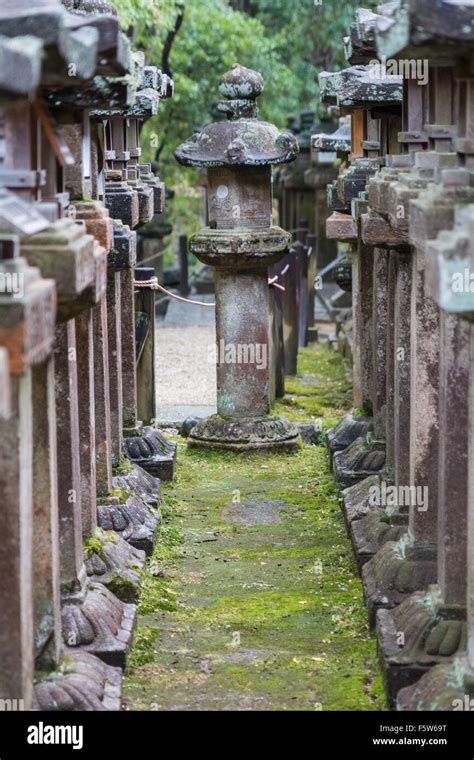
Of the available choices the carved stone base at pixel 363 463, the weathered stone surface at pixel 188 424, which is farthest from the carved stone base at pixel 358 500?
the weathered stone surface at pixel 188 424

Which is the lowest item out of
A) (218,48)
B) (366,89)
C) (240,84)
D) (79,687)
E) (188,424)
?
(188,424)

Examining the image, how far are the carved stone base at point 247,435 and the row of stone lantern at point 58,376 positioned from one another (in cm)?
397

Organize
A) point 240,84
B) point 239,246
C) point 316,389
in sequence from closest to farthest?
point 239,246, point 240,84, point 316,389

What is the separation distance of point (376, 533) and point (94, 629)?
9.20 ft

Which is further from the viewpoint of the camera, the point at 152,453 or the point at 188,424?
the point at 188,424

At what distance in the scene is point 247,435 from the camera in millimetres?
15805

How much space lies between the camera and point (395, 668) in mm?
8633

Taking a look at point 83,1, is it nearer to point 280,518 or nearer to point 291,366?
point 280,518

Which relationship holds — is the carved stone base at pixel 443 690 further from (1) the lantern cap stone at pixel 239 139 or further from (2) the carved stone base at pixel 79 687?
(1) the lantern cap stone at pixel 239 139

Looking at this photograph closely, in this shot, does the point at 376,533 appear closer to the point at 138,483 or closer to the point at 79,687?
the point at 138,483

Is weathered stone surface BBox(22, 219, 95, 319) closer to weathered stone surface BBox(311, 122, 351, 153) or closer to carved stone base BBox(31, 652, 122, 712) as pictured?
carved stone base BBox(31, 652, 122, 712)

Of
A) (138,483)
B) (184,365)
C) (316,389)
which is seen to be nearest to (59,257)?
(138,483)

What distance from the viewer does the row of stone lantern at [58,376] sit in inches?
269

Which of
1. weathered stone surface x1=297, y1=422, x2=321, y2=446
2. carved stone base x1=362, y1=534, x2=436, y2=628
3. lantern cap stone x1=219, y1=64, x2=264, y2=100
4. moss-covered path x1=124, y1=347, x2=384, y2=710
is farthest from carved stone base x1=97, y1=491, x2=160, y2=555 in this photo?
lantern cap stone x1=219, y1=64, x2=264, y2=100
